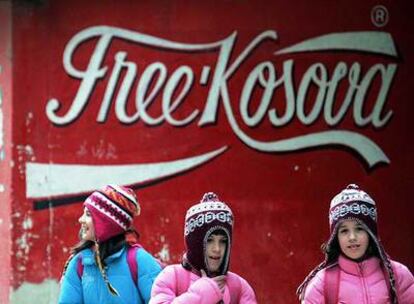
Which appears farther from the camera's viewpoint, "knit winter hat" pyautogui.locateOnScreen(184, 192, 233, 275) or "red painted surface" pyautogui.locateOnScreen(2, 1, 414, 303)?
"red painted surface" pyautogui.locateOnScreen(2, 1, 414, 303)

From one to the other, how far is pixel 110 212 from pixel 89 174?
422 cm

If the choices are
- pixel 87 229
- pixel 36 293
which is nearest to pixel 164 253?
pixel 36 293

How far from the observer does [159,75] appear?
1152 centimetres

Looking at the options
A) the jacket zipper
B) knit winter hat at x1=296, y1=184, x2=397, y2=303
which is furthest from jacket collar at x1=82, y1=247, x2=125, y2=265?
the jacket zipper

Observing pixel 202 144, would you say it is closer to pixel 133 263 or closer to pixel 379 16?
pixel 379 16

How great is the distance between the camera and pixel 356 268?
6559 mm

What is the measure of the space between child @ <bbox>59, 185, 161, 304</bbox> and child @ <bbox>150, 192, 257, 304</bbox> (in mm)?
502

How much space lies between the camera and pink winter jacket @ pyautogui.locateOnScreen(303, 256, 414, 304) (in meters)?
6.47

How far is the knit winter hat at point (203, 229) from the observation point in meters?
6.57

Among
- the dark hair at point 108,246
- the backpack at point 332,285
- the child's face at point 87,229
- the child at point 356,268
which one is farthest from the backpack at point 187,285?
the child's face at point 87,229

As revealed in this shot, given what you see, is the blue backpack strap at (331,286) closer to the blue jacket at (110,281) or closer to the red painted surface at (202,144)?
the blue jacket at (110,281)

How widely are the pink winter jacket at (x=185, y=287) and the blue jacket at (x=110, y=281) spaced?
47 centimetres

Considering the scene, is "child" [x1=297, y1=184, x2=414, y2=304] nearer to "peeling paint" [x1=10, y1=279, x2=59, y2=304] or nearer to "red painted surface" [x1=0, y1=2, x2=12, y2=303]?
"peeling paint" [x1=10, y1=279, x2=59, y2=304]

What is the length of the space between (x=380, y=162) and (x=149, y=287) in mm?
5193
